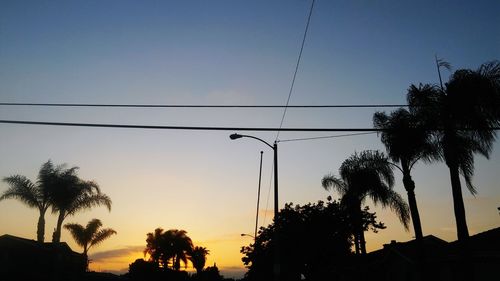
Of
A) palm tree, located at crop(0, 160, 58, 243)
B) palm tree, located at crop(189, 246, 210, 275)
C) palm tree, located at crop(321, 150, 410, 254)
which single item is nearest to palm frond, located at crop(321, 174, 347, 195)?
palm tree, located at crop(321, 150, 410, 254)

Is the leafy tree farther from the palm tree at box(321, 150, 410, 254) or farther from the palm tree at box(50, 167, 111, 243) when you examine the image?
the palm tree at box(321, 150, 410, 254)

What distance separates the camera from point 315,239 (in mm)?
40594

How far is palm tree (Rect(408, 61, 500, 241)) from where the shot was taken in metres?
17.2

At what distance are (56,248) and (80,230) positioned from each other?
36.9 ft

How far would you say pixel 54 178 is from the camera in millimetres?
39625

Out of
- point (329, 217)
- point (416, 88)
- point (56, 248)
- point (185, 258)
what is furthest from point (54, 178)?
point (185, 258)

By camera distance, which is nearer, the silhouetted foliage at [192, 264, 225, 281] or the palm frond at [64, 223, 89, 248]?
the palm frond at [64, 223, 89, 248]

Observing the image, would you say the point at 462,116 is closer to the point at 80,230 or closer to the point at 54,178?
the point at 54,178

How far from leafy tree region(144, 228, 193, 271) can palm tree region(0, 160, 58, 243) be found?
37.8 m

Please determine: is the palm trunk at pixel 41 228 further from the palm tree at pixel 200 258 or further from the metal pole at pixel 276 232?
the palm tree at pixel 200 258

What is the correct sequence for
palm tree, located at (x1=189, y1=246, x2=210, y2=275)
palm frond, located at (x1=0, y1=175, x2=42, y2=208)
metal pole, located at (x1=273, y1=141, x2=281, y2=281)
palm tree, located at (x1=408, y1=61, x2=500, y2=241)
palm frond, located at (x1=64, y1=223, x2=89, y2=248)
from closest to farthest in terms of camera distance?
palm tree, located at (x1=408, y1=61, x2=500, y2=241)
metal pole, located at (x1=273, y1=141, x2=281, y2=281)
palm frond, located at (x1=0, y1=175, x2=42, y2=208)
palm frond, located at (x1=64, y1=223, x2=89, y2=248)
palm tree, located at (x1=189, y1=246, x2=210, y2=275)

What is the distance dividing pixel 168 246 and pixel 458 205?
213ft

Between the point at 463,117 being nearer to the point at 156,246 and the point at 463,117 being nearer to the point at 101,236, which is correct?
the point at 101,236

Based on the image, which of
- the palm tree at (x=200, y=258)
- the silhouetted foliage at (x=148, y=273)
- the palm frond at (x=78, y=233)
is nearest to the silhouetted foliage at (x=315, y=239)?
the silhouetted foliage at (x=148, y=273)
